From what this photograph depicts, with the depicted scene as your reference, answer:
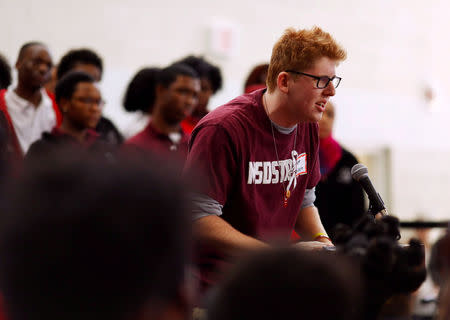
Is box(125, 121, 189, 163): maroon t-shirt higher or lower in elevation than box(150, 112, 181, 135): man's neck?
lower

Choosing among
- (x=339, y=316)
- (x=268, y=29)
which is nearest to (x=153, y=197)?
(x=339, y=316)

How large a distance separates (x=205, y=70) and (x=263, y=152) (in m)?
2.04

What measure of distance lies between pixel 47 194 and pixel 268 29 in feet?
17.9

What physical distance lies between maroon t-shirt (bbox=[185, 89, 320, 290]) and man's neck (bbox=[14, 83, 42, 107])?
1.54 m

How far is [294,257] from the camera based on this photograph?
70cm

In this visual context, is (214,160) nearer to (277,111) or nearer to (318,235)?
(277,111)

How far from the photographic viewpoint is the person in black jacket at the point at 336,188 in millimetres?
3303

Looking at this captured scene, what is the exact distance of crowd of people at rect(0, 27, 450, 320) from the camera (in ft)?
2.15

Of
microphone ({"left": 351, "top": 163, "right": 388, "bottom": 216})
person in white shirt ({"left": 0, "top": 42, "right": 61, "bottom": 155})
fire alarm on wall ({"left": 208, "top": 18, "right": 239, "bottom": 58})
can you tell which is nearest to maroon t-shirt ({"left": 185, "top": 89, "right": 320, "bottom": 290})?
microphone ({"left": 351, "top": 163, "right": 388, "bottom": 216})

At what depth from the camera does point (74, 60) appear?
3.91 metres

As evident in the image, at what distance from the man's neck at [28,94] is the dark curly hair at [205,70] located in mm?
975

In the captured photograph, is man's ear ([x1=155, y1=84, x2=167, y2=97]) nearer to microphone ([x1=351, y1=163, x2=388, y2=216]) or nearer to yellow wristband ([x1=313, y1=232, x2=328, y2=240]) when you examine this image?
yellow wristband ([x1=313, y1=232, x2=328, y2=240])

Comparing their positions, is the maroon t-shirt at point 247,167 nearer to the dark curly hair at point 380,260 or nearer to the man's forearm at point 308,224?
the man's forearm at point 308,224

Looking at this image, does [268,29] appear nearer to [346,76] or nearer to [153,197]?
[346,76]
